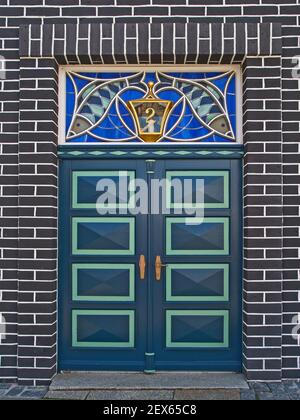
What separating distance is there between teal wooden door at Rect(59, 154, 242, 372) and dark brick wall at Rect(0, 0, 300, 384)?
0.20m

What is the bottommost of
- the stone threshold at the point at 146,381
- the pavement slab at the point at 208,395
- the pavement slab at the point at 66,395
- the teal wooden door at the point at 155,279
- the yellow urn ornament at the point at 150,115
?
the pavement slab at the point at 66,395

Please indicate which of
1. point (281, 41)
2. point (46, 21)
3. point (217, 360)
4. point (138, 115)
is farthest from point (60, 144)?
point (217, 360)

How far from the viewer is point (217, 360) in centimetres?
487

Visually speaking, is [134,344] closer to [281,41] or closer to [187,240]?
[187,240]

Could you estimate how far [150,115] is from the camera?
4930 millimetres

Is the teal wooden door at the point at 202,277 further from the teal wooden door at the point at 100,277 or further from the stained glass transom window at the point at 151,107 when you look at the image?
the stained glass transom window at the point at 151,107

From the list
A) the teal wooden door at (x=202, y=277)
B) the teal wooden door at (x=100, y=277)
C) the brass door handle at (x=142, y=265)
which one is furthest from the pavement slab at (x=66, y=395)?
the brass door handle at (x=142, y=265)

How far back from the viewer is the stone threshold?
4547 millimetres

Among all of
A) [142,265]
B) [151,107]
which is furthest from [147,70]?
[142,265]

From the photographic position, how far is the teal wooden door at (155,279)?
4871mm

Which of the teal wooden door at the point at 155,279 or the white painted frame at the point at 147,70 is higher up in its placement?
the white painted frame at the point at 147,70

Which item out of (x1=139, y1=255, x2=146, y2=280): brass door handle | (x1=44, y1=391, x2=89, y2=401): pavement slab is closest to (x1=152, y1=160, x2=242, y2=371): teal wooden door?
(x1=139, y1=255, x2=146, y2=280): brass door handle

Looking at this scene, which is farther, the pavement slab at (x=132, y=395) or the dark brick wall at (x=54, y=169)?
the dark brick wall at (x=54, y=169)

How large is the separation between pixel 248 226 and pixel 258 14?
2042 mm
